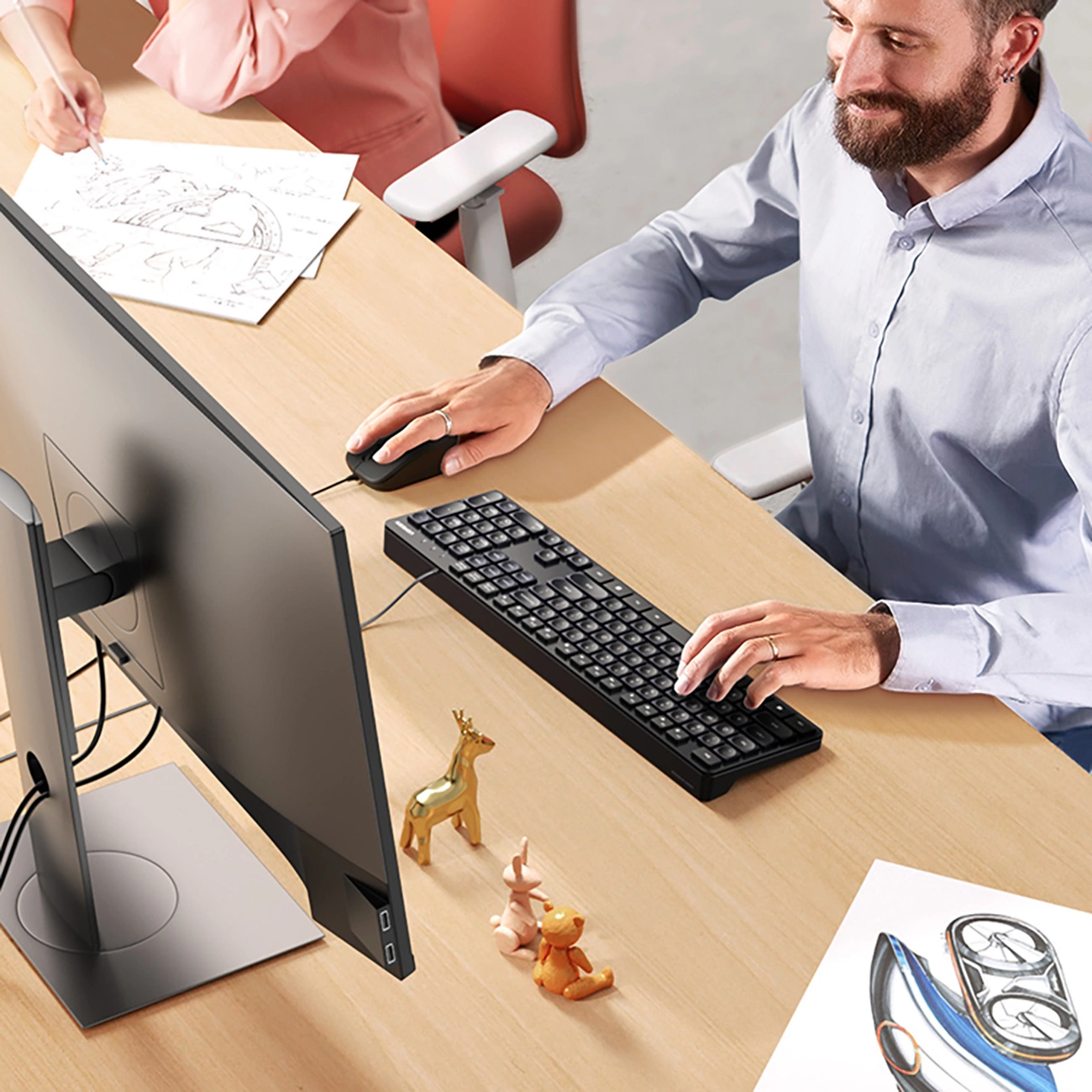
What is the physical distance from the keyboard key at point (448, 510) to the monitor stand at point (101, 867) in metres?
0.33

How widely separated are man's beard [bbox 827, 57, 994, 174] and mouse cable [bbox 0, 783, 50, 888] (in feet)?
2.91

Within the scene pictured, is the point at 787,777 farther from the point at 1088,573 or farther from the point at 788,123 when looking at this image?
the point at 788,123

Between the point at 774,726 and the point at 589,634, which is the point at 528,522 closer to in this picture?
the point at 589,634

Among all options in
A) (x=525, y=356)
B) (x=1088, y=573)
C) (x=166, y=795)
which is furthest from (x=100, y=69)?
(x=1088, y=573)

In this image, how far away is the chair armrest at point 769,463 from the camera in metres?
1.39

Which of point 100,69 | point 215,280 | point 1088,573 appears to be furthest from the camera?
point 100,69

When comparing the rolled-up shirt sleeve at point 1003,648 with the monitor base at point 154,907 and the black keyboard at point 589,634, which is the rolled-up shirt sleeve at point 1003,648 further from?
the monitor base at point 154,907

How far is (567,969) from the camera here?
95cm

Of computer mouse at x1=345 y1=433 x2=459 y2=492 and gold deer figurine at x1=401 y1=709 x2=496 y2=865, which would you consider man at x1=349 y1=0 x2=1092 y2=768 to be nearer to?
computer mouse at x1=345 y1=433 x2=459 y2=492

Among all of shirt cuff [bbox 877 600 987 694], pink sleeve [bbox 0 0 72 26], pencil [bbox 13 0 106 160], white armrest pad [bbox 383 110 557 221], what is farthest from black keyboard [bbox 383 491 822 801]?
pink sleeve [bbox 0 0 72 26]

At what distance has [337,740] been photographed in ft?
2.48

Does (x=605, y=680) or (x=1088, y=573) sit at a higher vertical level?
(x=605, y=680)

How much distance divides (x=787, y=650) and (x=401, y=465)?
0.41m

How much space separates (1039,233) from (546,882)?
0.71 meters
